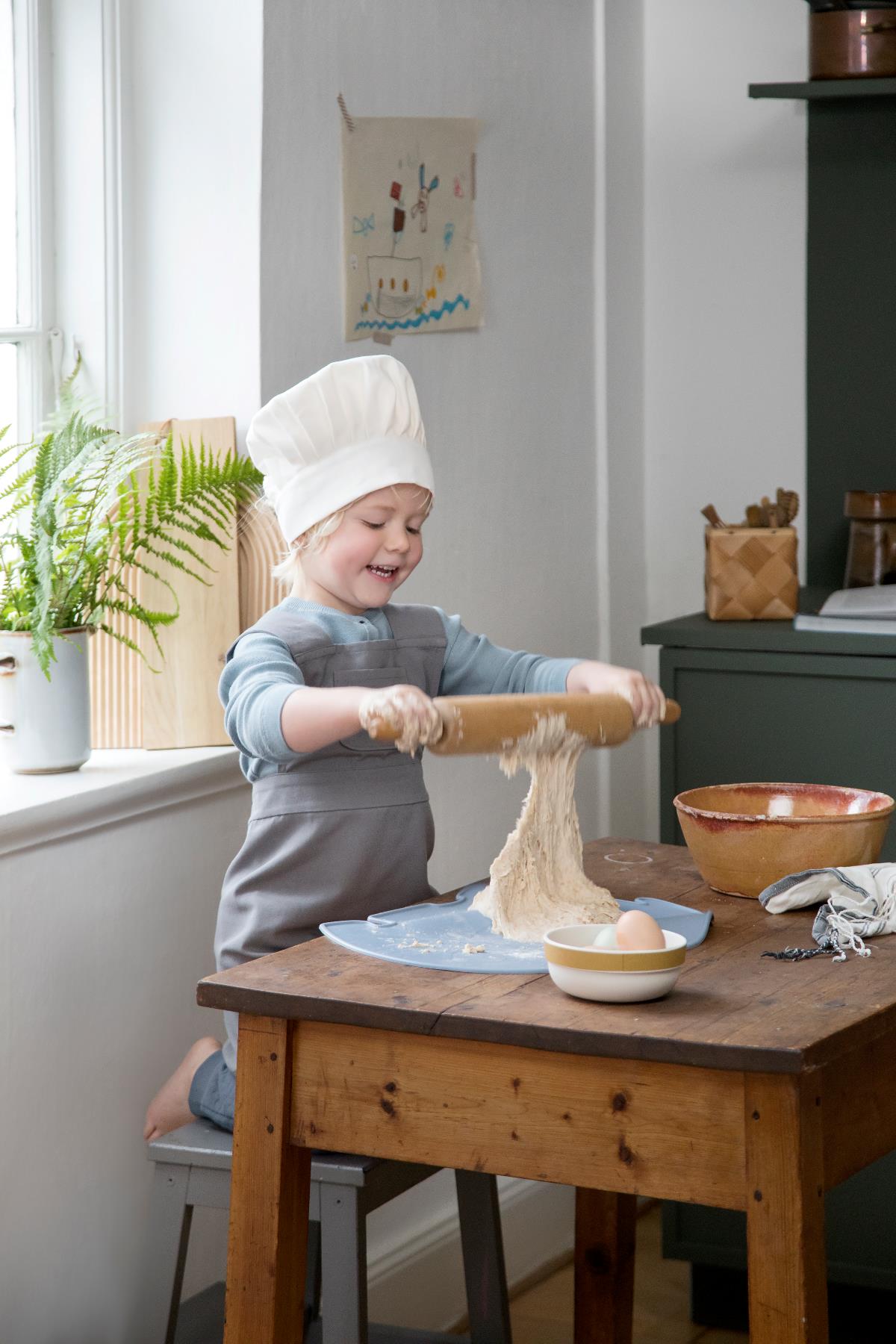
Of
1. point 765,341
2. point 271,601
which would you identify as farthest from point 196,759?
point 765,341

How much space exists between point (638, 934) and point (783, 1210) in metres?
0.27

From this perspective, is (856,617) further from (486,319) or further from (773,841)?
(773,841)

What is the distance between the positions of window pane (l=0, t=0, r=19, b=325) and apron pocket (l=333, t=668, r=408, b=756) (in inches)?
31.8

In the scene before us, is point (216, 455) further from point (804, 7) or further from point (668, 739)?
point (804, 7)

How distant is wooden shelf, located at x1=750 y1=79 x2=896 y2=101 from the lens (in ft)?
9.54

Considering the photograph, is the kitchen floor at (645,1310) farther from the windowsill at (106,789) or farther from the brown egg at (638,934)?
the brown egg at (638,934)

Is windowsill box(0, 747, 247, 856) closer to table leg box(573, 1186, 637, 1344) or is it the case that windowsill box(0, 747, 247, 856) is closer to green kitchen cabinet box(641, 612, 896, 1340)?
table leg box(573, 1186, 637, 1344)

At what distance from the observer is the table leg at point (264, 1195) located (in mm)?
1572

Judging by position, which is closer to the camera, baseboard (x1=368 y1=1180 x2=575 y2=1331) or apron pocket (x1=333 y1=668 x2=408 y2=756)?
apron pocket (x1=333 y1=668 x2=408 y2=756)

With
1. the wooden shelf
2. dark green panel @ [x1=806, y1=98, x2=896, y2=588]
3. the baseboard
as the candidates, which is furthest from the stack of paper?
the baseboard

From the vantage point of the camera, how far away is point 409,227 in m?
2.66

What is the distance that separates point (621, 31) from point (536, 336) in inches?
26.5

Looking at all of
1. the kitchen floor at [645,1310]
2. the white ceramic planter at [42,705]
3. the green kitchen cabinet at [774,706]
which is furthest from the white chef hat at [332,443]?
the kitchen floor at [645,1310]

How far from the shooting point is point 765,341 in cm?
329
